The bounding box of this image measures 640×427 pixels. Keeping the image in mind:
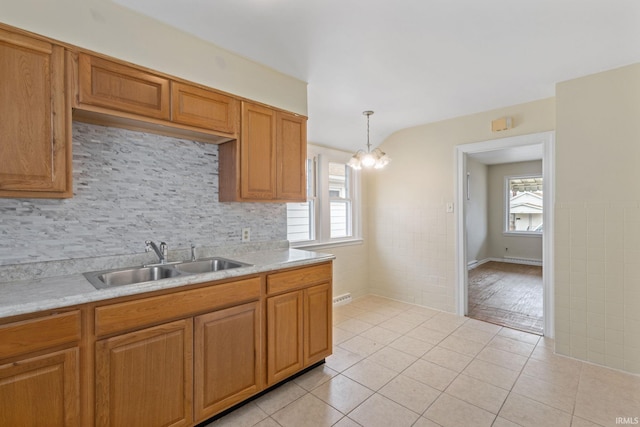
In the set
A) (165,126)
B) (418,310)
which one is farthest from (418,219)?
(165,126)

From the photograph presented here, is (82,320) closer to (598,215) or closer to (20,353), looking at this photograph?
(20,353)

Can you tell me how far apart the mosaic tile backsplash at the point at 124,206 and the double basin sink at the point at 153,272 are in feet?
0.48

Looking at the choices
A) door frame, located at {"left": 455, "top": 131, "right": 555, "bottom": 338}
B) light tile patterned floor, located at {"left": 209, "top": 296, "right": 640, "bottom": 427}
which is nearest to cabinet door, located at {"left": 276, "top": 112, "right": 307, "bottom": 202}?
light tile patterned floor, located at {"left": 209, "top": 296, "right": 640, "bottom": 427}

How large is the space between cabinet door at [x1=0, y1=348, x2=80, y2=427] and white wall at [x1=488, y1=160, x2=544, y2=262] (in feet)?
26.7

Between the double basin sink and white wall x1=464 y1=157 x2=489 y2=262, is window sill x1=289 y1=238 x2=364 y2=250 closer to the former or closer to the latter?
the double basin sink

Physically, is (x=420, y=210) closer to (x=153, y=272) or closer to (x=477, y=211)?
(x=153, y=272)

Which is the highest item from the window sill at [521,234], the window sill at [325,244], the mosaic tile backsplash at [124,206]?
the mosaic tile backsplash at [124,206]

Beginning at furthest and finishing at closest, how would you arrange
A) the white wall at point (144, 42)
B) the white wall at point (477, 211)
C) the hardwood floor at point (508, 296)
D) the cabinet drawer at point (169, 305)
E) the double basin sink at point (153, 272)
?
1. the white wall at point (477, 211)
2. the hardwood floor at point (508, 296)
3. the double basin sink at point (153, 272)
4. the white wall at point (144, 42)
5. the cabinet drawer at point (169, 305)

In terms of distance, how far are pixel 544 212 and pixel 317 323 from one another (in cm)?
258

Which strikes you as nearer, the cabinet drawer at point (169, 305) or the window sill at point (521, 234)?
the cabinet drawer at point (169, 305)

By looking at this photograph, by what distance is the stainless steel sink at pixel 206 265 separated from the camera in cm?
218

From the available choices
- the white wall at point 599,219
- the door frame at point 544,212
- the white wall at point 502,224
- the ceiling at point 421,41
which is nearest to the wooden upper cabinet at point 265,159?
the ceiling at point 421,41

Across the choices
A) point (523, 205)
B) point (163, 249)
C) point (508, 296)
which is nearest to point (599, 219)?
point (508, 296)

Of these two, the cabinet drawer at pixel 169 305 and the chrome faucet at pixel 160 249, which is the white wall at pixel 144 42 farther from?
the cabinet drawer at pixel 169 305
